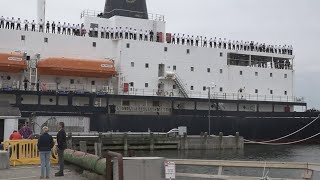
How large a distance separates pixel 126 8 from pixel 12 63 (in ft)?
35.7

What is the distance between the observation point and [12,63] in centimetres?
2970

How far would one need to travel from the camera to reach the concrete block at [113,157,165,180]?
27.9 feet

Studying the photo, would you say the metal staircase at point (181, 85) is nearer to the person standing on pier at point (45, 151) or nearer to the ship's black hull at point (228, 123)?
the ship's black hull at point (228, 123)

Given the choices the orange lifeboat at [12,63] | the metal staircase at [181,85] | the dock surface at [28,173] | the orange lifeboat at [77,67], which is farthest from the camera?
the metal staircase at [181,85]

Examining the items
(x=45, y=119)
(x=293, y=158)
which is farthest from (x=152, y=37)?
(x=293, y=158)

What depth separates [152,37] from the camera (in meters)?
36.2

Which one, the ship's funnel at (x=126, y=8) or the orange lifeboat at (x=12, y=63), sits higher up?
the ship's funnel at (x=126, y=8)

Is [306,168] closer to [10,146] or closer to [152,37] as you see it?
[10,146]

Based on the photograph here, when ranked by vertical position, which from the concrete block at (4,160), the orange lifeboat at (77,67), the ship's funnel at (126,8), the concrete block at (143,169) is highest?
the ship's funnel at (126,8)

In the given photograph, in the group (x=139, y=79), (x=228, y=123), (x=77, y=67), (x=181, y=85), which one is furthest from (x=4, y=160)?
(x=228, y=123)

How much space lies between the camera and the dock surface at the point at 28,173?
1141cm

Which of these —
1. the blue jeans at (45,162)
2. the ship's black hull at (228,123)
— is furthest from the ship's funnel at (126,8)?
the blue jeans at (45,162)

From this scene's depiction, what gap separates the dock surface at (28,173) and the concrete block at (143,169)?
10.7 feet

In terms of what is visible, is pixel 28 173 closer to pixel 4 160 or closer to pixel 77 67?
pixel 4 160
